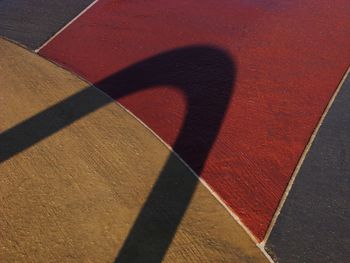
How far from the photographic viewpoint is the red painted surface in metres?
6.72

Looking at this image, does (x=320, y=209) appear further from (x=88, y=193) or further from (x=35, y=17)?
(x=35, y=17)

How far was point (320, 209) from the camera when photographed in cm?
616

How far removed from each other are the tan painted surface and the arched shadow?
83mm

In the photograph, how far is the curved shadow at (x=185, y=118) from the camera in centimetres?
549

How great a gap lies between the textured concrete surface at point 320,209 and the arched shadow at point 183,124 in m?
1.41

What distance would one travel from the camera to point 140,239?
5445mm

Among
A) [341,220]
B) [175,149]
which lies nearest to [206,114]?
[175,149]

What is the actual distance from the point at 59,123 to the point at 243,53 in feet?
14.9

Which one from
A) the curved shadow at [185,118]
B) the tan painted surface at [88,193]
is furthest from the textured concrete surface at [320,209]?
the curved shadow at [185,118]

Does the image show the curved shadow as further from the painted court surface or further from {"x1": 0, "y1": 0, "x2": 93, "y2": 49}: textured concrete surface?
{"x1": 0, "y1": 0, "x2": 93, "y2": 49}: textured concrete surface

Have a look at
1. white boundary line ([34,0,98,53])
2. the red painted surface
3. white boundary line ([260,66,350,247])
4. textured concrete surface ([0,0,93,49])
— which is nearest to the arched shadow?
the red painted surface

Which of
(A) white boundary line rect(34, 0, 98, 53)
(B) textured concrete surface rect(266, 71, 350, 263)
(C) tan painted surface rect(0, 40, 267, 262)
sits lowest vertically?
(B) textured concrete surface rect(266, 71, 350, 263)

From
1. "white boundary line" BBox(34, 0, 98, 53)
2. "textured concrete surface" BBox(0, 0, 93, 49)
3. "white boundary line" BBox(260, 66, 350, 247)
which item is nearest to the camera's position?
"white boundary line" BBox(260, 66, 350, 247)

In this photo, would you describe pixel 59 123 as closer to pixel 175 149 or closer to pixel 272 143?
pixel 175 149
